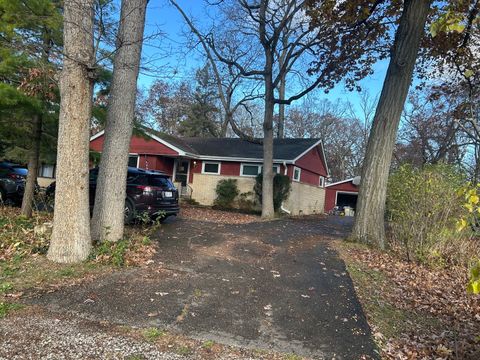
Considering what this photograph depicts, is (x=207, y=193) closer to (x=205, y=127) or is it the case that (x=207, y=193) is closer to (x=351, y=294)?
(x=351, y=294)

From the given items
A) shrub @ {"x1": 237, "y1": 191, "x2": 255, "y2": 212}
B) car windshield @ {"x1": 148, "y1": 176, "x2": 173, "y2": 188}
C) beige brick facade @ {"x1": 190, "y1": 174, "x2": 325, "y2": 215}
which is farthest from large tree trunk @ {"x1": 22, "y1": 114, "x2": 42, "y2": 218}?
beige brick facade @ {"x1": 190, "y1": 174, "x2": 325, "y2": 215}

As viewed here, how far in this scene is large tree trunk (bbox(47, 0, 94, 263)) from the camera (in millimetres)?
5535

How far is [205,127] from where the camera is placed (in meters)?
39.2

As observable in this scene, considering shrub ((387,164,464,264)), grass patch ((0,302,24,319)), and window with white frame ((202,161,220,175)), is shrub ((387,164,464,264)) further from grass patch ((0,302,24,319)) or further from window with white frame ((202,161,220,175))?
window with white frame ((202,161,220,175))

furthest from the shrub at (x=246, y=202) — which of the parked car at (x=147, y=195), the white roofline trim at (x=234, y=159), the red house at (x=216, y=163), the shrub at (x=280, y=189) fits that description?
the parked car at (x=147, y=195)

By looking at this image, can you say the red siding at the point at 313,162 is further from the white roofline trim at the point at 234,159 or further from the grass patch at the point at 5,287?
the grass patch at the point at 5,287

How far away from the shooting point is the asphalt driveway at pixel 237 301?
383 centimetres

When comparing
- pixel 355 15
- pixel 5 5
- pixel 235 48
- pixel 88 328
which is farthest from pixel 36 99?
pixel 235 48

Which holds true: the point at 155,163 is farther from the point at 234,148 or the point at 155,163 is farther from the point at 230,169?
the point at 234,148

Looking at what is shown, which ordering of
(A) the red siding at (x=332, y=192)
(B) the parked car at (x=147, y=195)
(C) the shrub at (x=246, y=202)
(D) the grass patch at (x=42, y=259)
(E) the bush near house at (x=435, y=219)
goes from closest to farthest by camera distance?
(D) the grass patch at (x=42, y=259)
(E) the bush near house at (x=435, y=219)
(B) the parked car at (x=147, y=195)
(C) the shrub at (x=246, y=202)
(A) the red siding at (x=332, y=192)

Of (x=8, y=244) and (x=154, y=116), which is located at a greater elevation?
(x=154, y=116)

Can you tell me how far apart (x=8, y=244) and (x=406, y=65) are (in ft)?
33.4

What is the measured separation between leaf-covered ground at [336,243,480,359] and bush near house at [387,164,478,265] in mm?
393

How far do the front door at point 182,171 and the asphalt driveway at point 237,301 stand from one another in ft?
48.7
